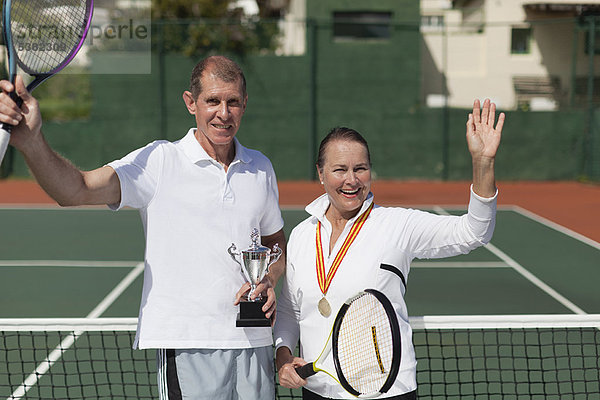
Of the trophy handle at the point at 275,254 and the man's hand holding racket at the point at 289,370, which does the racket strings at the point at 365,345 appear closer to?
the man's hand holding racket at the point at 289,370

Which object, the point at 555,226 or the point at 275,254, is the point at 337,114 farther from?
the point at 275,254

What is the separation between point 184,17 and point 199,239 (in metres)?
21.4

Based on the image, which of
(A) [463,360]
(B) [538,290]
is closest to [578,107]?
(B) [538,290]

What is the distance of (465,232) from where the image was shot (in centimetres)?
262

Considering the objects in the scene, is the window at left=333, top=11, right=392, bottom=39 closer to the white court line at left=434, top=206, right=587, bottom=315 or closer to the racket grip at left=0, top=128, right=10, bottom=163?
the white court line at left=434, top=206, right=587, bottom=315

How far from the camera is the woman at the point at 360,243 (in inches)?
102

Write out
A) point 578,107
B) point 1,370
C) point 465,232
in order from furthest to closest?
point 578,107 < point 1,370 < point 465,232

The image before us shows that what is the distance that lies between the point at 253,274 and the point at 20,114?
98 centimetres

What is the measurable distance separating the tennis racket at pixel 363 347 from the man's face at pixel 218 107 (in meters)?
0.77

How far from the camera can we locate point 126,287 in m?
8.07

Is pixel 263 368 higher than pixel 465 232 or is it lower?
lower

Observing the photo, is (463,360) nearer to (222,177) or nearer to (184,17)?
(222,177)

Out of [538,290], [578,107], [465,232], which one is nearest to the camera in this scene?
[465,232]

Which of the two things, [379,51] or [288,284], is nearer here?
[288,284]
